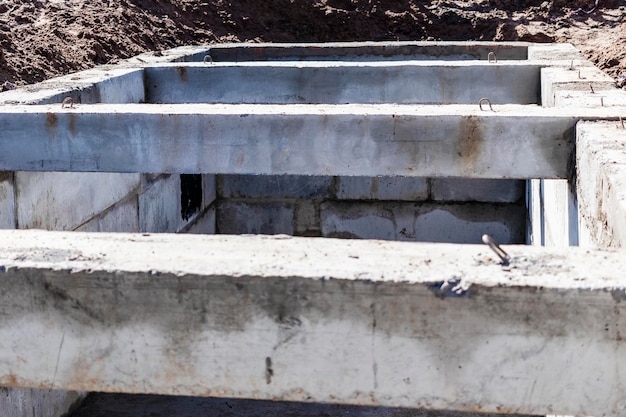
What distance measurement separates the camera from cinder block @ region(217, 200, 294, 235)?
8688 mm

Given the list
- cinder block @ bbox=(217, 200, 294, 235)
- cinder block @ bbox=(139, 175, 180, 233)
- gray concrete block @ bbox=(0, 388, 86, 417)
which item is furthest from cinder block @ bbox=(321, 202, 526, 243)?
gray concrete block @ bbox=(0, 388, 86, 417)

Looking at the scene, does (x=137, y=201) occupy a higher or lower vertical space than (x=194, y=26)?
lower

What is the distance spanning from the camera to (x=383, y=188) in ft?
27.7

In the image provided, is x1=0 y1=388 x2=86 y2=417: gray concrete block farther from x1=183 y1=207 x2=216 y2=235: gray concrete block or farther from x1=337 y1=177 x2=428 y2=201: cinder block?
x1=337 y1=177 x2=428 y2=201: cinder block

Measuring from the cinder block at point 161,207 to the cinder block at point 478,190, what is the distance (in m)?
2.42

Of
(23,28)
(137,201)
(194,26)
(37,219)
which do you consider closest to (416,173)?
(37,219)

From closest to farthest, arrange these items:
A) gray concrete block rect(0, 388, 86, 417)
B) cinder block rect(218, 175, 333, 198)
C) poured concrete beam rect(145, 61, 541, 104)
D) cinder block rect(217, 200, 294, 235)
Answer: gray concrete block rect(0, 388, 86, 417)
poured concrete beam rect(145, 61, 541, 104)
cinder block rect(218, 175, 333, 198)
cinder block rect(217, 200, 294, 235)

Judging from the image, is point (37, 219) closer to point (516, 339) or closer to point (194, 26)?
point (516, 339)

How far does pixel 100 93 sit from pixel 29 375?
444cm

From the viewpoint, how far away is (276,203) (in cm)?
866

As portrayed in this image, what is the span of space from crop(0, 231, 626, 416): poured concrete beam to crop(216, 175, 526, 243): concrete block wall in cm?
566

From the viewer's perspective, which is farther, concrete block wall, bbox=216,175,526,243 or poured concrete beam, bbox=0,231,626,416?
concrete block wall, bbox=216,175,526,243

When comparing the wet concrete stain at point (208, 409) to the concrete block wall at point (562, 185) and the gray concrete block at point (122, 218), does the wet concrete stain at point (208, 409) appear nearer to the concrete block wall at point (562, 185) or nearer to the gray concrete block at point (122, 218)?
the gray concrete block at point (122, 218)

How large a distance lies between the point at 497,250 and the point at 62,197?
12.3 feet
